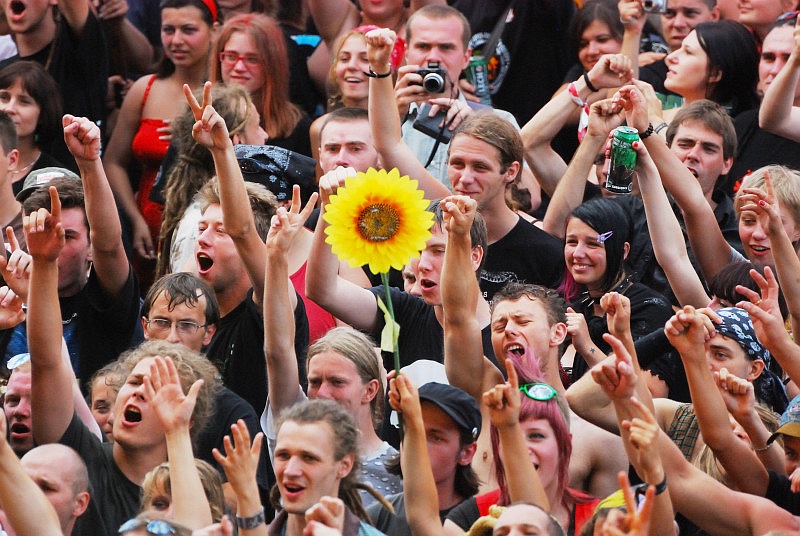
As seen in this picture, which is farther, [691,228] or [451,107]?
[451,107]

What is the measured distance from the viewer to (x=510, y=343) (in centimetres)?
538

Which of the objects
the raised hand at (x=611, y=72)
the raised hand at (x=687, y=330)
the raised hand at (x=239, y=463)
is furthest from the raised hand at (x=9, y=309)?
the raised hand at (x=611, y=72)

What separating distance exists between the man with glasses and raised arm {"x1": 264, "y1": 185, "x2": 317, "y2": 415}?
1.63 feet

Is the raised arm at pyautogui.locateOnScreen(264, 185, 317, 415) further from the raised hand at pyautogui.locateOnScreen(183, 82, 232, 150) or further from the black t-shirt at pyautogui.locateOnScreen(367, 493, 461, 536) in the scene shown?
the black t-shirt at pyautogui.locateOnScreen(367, 493, 461, 536)

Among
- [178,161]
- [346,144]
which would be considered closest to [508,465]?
[346,144]

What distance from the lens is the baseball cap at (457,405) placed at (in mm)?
4980

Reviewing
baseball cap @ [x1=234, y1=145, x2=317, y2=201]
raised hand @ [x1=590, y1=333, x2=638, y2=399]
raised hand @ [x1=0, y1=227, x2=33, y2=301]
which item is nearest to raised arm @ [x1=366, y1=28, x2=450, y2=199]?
baseball cap @ [x1=234, y1=145, x2=317, y2=201]

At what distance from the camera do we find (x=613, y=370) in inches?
180

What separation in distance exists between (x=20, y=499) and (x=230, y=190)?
145cm

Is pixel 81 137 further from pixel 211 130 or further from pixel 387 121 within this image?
pixel 387 121

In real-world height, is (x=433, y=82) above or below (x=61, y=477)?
above

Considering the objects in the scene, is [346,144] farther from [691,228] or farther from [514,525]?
[514,525]

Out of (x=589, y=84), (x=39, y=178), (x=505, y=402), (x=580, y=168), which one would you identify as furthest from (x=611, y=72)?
(x=505, y=402)

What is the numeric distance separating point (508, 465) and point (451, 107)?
250 centimetres
